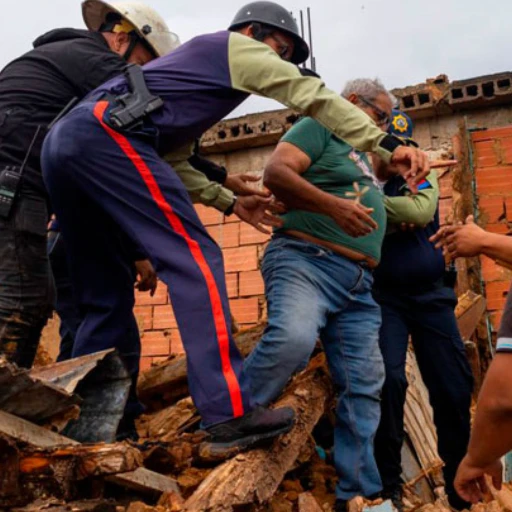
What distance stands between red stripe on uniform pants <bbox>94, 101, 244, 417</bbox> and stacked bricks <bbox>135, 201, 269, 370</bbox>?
11.0 feet

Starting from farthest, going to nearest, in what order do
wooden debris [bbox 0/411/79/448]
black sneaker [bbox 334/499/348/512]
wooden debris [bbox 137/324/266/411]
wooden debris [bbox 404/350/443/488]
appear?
1. wooden debris [bbox 404/350/443/488]
2. wooden debris [bbox 137/324/266/411]
3. black sneaker [bbox 334/499/348/512]
4. wooden debris [bbox 0/411/79/448]

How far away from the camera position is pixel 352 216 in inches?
121

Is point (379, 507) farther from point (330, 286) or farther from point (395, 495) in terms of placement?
point (330, 286)

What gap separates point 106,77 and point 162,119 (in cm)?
44

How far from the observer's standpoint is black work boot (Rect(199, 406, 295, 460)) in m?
2.44

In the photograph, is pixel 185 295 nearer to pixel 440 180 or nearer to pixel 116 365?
pixel 116 365

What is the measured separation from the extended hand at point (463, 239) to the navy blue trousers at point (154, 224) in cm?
108

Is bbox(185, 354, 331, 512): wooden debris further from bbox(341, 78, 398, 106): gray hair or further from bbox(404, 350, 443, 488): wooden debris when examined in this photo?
bbox(341, 78, 398, 106): gray hair

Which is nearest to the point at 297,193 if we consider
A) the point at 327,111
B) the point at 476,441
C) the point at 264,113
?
the point at 327,111

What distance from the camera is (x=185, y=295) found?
2.46 meters

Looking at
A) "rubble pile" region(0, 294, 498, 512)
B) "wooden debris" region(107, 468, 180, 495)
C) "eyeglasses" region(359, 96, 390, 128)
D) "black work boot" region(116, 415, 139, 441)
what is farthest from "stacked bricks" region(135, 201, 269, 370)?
"wooden debris" region(107, 468, 180, 495)

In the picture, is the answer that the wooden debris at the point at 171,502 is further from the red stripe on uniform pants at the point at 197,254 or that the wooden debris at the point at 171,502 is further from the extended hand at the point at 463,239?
the extended hand at the point at 463,239

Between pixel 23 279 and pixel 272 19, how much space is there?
1.35 m

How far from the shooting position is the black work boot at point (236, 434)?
96.2 inches
